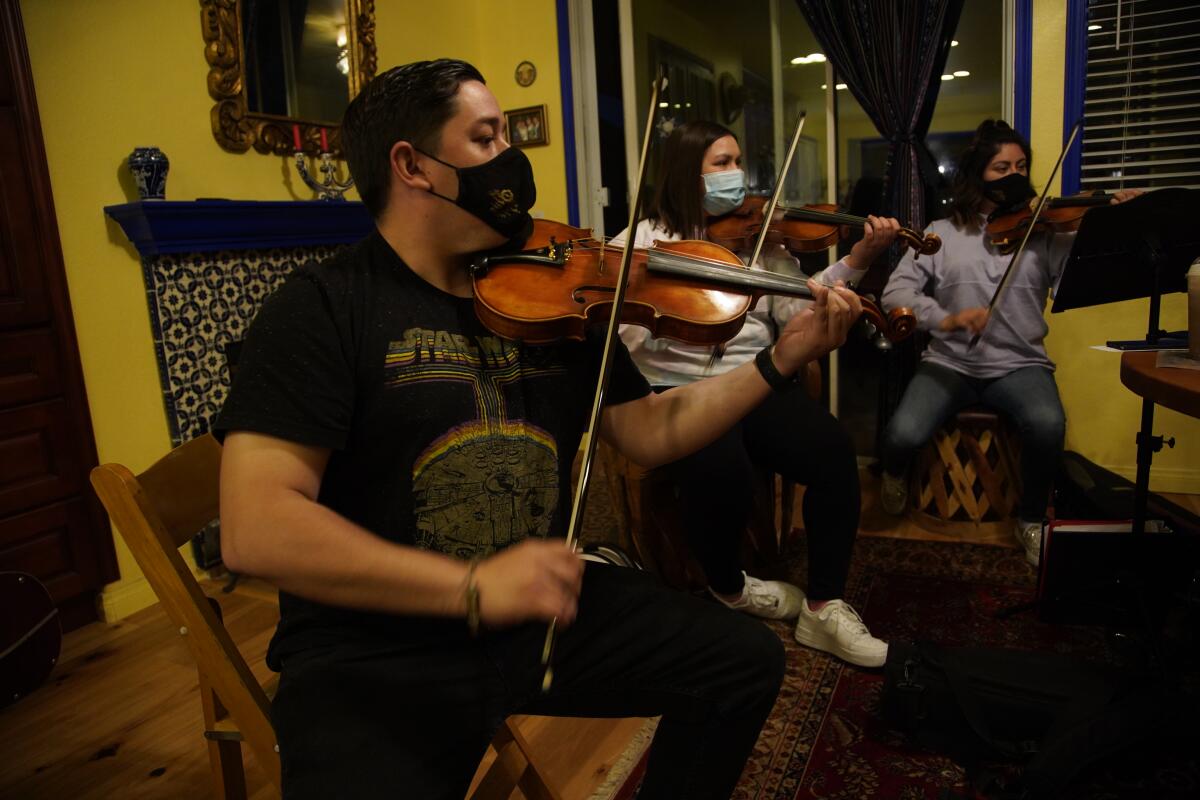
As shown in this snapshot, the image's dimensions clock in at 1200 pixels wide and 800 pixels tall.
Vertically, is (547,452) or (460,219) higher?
(460,219)

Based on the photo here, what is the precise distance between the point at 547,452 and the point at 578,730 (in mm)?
849

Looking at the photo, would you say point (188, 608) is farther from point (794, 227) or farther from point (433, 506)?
point (794, 227)

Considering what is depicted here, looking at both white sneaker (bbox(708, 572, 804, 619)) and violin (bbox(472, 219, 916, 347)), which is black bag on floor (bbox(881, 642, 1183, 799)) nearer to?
white sneaker (bbox(708, 572, 804, 619))

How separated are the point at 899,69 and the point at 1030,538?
1.72 m

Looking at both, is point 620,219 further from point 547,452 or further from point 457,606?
point 457,606

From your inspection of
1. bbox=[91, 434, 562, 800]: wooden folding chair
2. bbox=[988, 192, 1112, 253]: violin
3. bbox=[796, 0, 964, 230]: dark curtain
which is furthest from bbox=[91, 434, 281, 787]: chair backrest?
bbox=[796, 0, 964, 230]: dark curtain

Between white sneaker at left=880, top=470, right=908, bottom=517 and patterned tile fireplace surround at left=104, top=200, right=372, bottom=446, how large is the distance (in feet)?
6.77

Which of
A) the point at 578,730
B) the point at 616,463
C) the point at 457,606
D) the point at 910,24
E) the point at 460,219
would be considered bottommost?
the point at 578,730

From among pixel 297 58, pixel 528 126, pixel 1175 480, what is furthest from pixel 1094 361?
pixel 297 58

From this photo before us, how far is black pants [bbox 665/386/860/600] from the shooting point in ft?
6.14

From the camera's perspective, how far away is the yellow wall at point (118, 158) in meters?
2.20

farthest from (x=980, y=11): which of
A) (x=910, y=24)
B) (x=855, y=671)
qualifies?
(x=855, y=671)

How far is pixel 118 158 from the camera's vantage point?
2346mm

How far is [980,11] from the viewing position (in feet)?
9.66
